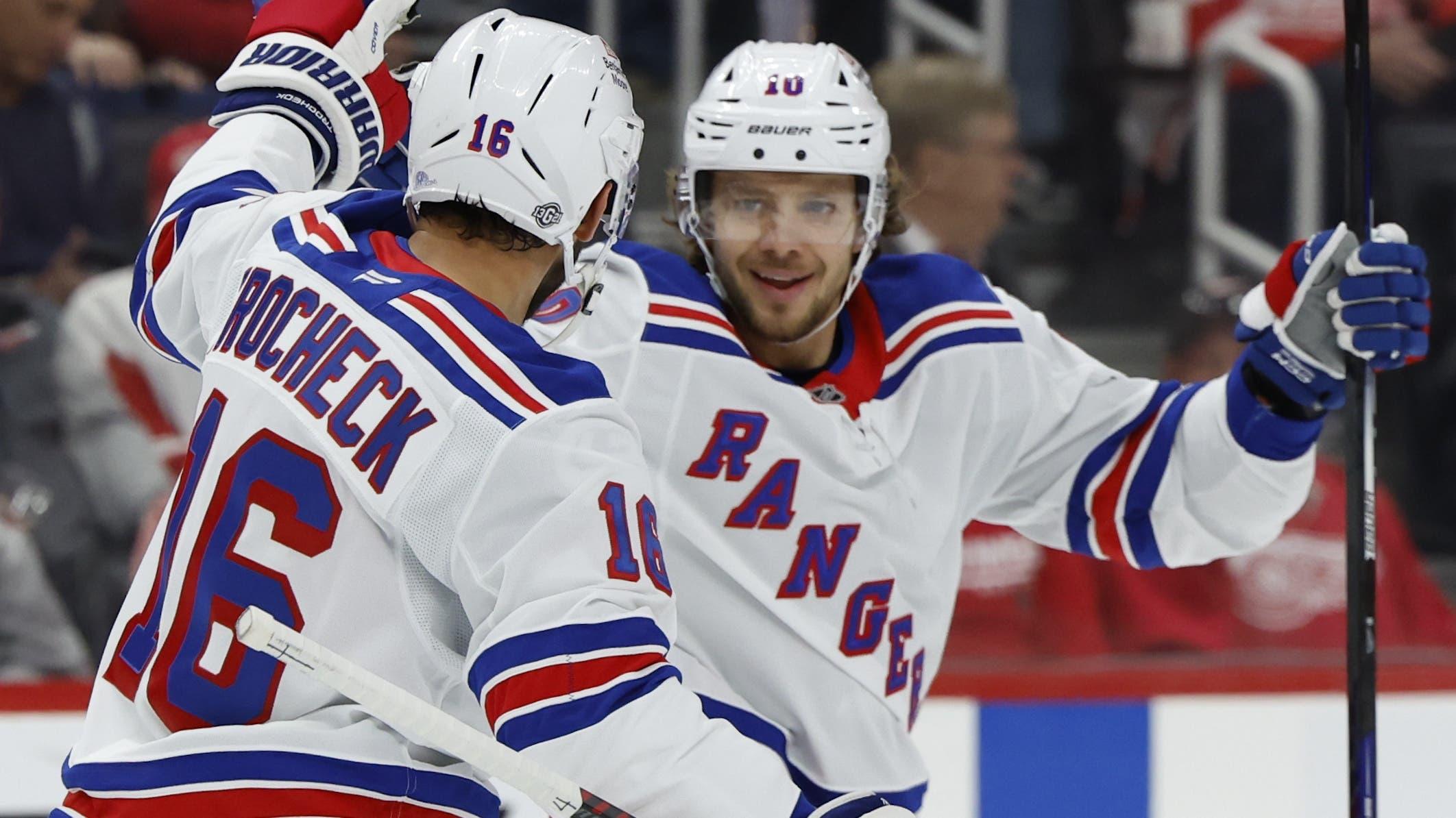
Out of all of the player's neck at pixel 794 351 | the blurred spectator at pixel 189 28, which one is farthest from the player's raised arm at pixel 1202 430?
the blurred spectator at pixel 189 28

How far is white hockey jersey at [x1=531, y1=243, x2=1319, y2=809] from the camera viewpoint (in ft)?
Result: 6.72

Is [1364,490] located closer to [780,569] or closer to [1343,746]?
[780,569]

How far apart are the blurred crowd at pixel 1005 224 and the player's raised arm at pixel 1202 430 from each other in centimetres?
79

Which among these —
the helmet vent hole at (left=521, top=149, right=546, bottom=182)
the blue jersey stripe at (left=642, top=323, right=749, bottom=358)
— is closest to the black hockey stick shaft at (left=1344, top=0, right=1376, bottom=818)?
the blue jersey stripe at (left=642, top=323, right=749, bottom=358)

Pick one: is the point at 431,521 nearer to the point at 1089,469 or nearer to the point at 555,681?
the point at 555,681

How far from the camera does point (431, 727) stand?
1479 millimetres

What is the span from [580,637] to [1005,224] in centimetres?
215

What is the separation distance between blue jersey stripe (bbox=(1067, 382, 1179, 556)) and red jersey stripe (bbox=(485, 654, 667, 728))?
3.21 feet

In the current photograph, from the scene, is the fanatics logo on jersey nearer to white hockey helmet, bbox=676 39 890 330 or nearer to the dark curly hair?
white hockey helmet, bbox=676 39 890 330

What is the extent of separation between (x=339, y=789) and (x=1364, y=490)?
1179mm

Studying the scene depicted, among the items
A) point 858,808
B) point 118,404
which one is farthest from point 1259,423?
point 118,404

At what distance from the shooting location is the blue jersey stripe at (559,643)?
1.43 metres

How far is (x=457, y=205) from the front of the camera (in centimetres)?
161

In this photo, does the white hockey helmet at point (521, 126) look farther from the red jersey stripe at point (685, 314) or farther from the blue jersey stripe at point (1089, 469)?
the blue jersey stripe at point (1089, 469)
